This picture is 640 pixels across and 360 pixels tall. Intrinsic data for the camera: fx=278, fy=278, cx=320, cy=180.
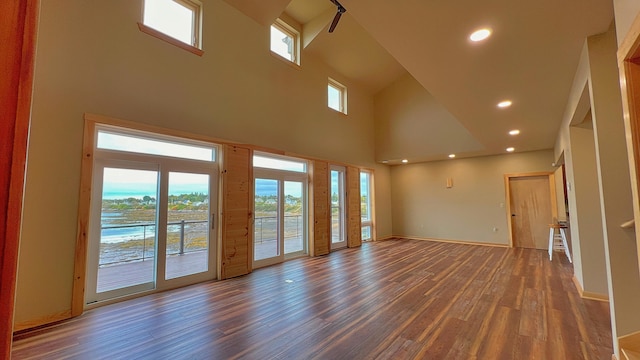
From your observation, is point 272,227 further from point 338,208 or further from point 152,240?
point 338,208

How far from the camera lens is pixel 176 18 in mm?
4117

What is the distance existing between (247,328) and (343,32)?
606 centimetres

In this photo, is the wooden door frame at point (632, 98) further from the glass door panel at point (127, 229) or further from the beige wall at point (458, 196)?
the beige wall at point (458, 196)

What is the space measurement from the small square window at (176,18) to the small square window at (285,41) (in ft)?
5.14

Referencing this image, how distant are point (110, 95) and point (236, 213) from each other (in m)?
2.33

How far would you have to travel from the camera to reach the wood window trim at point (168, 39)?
3645 mm

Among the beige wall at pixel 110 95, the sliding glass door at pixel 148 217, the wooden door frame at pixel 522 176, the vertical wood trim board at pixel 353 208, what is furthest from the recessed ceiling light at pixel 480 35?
the wooden door frame at pixel 522 176

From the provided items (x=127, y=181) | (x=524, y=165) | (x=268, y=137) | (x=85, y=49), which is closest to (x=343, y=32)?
(x=268, y=137)

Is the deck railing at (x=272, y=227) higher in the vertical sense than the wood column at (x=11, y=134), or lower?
lower

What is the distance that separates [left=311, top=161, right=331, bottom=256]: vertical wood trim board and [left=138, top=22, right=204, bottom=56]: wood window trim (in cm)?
312

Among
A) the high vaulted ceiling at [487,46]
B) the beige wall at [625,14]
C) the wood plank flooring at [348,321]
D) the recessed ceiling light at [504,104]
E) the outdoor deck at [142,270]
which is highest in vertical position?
the high vaulted ceiling at [487,46]

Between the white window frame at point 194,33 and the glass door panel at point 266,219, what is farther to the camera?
the glass door panel at point 266,219

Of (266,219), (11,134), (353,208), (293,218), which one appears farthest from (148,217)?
(353,208)

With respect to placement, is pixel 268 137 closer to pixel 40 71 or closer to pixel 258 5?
pixel 40 71
